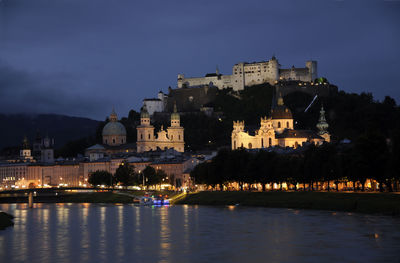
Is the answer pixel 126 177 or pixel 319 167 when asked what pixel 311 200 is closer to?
pixel 319 167

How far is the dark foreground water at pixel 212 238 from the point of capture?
44.6 metres

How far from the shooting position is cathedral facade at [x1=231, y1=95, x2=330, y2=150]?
134875 millimetres

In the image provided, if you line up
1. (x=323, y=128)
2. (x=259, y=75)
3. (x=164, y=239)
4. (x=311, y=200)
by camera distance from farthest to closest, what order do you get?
1. (x=259, y=75)
2. (x=323, y=128)
3. (x=311, y=200)
4. (x=164, y=239)

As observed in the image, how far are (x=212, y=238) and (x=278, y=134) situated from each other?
285 ft

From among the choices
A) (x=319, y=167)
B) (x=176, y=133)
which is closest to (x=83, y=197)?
(x=319, y=167)

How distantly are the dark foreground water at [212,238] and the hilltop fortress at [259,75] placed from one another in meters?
98.7

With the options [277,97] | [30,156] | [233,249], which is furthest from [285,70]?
[233,249]

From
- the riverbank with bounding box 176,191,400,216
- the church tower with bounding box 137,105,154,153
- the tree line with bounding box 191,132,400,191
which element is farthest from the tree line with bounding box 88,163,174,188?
the church tower with bounding box 137,105,154,153

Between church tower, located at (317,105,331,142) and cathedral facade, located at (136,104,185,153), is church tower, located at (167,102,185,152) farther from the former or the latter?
church tower, located at (317,105,331,142)

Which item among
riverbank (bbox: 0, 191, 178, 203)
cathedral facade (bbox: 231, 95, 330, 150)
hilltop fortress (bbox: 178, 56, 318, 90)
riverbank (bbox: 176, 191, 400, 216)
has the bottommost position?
riverbank (bbox: 176, 191, 400, 216)

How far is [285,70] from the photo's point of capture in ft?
560

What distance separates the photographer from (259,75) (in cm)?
17150

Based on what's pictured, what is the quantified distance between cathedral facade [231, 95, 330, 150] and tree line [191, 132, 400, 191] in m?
21.4

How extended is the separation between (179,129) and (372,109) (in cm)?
3770
